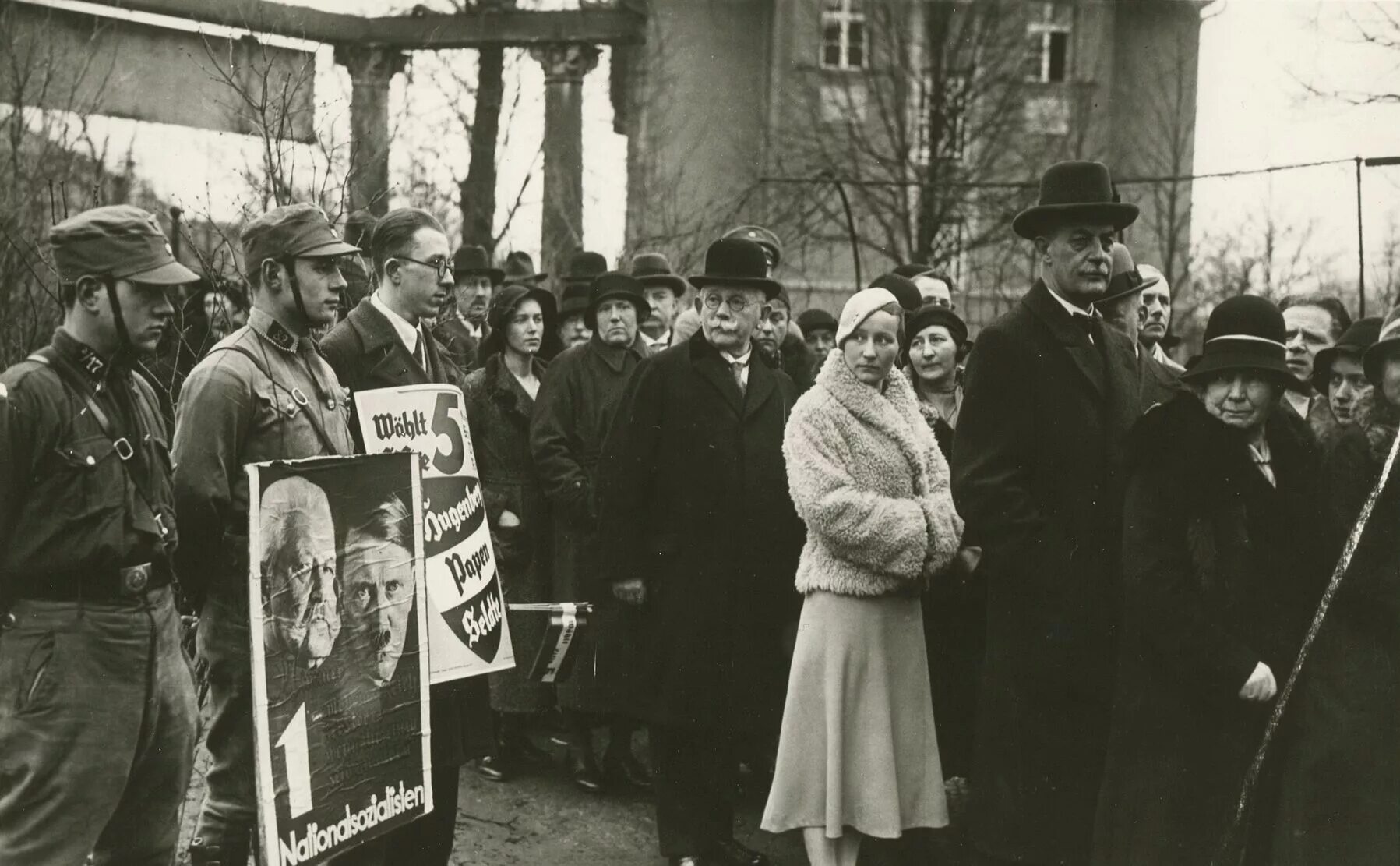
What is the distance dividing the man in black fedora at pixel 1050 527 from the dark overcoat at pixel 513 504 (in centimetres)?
336

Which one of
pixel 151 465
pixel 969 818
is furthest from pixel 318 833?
pixel 969 818

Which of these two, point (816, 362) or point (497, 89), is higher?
point (497, 89)

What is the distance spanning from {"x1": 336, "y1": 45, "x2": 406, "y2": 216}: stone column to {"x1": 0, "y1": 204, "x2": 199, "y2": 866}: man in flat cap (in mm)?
4028

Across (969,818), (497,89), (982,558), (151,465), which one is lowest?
(969,818)

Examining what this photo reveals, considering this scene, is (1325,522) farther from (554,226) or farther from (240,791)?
(554,226)

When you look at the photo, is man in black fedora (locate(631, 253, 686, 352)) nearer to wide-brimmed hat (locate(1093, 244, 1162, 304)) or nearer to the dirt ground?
the dirt ground

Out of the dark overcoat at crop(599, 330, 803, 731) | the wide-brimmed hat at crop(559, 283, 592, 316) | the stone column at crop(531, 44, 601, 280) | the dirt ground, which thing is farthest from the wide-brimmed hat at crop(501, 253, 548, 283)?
the stone column at crop(531, 44, 601, 280)

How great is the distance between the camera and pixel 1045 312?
204 inches

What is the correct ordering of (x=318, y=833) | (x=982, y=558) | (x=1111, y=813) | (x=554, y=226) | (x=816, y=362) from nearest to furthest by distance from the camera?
(x=318, y=833) < (x=1111, y=813) < (x=982, y=558) < (x=816, y=362) < (x=554, y=226)

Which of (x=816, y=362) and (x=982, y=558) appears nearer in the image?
(x=982, y=558)

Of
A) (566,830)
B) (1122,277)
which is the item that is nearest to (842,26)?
Result: (1122,277)

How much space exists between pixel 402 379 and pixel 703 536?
1673 mm

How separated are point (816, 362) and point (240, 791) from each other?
16.0 ft

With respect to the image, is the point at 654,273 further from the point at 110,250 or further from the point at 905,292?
the point at 110,250
